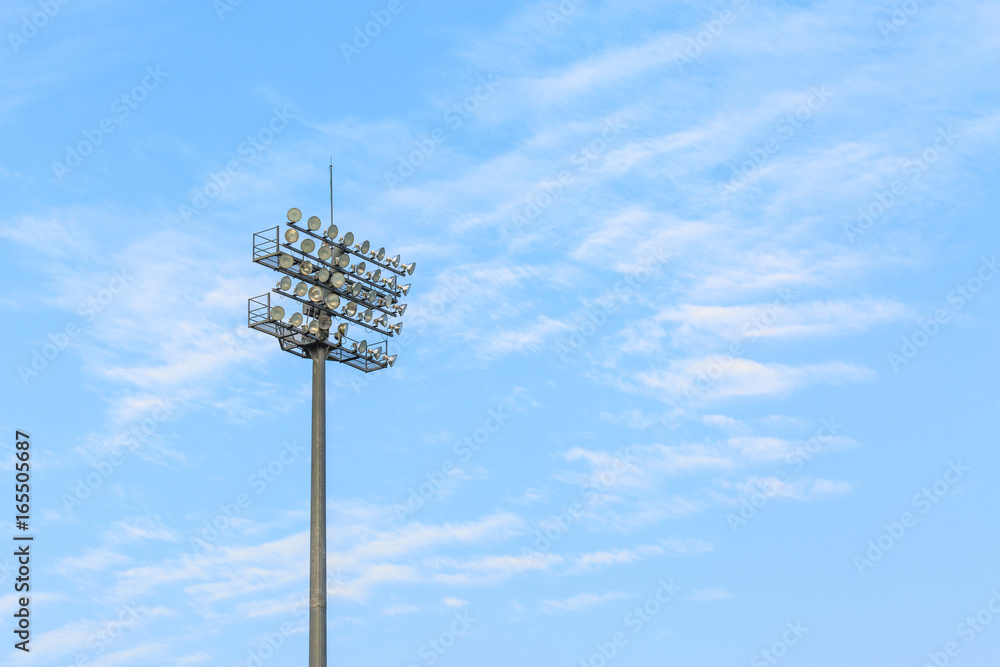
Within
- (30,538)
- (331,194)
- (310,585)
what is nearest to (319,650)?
(310,585)

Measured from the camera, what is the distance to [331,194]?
3127 inches

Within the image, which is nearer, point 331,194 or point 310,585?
point 310,585

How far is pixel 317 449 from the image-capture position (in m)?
75.7

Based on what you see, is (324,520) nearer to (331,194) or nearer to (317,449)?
(317,449)

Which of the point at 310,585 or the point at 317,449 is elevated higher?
the point at 317,449

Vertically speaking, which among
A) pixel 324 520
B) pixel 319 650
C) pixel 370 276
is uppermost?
pixel 370 276

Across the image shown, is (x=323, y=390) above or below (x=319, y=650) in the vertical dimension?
above

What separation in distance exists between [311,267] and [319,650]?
15132mm

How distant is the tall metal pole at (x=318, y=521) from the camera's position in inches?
A: 2854

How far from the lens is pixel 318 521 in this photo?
7438 centimetres

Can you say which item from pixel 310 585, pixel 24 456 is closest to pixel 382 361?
pixel 310 585

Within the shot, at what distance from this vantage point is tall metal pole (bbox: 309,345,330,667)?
238 ft

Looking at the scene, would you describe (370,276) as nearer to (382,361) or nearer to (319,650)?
(382,361)

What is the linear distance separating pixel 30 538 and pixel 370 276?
17.1 meters
